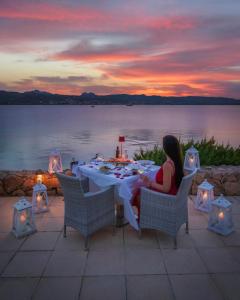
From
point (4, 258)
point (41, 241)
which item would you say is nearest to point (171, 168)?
point (41, 241)

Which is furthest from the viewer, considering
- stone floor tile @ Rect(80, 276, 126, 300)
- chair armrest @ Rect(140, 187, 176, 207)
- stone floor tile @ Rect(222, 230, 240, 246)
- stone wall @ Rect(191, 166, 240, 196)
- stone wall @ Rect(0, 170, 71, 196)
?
stone wall @ Rect(191, 166, 240, 196)

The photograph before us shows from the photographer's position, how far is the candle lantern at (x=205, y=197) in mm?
4254

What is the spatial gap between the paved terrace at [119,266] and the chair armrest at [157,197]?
560mm

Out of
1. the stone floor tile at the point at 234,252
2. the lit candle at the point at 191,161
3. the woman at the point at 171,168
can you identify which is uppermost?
the woman at the point at 171,168

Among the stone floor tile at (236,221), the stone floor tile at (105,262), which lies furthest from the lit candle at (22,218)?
the stone floor tile at (236,221)

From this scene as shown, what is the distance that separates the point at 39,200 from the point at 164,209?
7.19 ft

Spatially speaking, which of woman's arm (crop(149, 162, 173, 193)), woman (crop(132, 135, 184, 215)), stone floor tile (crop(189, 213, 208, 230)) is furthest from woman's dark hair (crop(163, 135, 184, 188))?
stone floor tile (crop(189, 213, 208, 230))

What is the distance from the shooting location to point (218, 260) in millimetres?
2932

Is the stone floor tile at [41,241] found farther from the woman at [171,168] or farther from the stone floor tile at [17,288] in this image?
the woman at [171,168]

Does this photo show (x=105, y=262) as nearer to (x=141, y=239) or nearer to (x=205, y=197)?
(x=141, y=239)

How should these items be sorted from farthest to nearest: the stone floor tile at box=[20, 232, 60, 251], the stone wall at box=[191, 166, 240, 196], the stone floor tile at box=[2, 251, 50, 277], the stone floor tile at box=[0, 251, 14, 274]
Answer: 1. the stone wall at box=[191, 166, 240, 196]
2. the stone floor tile at box=[20, 232, 60, 251]
3. the stone floor tile at box=[0, 251, 14, 274]
4. the stone floor tile at box=[2, 251, 50, 277]

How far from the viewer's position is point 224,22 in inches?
292

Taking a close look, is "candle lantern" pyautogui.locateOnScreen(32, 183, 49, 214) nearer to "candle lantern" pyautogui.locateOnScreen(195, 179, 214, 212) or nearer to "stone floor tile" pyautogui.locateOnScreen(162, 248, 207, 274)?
"stone floor tile" pyautogui.locateOnScreen(162, 248, 207, 274)

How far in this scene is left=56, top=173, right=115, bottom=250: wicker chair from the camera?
3.01 metres
